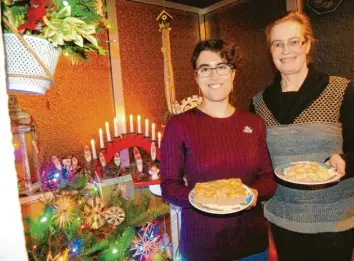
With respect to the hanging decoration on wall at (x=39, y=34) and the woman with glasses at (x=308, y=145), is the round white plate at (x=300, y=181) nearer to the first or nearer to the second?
the woman with glasses at (x=308, y=145)

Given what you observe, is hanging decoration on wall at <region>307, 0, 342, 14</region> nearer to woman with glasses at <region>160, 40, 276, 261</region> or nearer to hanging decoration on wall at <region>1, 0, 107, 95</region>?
woman with glasses at <region>160, 40, 276, 261</region>

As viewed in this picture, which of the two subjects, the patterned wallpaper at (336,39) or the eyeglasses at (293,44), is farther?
the patterned wallpaper at (336,39)

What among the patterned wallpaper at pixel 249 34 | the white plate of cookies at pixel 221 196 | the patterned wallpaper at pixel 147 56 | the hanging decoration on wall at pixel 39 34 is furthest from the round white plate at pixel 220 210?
the patterned wallpaper at pixel 249 34

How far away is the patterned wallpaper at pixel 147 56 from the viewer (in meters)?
2.92

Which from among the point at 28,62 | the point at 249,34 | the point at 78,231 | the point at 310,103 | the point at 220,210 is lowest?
the point at 78,231

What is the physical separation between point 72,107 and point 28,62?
193cm

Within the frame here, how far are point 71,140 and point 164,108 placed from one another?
1038 millimetres

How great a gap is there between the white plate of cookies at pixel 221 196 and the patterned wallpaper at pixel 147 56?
1868mm

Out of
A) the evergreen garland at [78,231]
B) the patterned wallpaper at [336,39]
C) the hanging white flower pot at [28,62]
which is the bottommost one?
the evergreen garland at [78,231]

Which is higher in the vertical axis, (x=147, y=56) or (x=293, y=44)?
(x=147, y=56)

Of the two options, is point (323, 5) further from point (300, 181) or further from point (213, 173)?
point (213, 173)

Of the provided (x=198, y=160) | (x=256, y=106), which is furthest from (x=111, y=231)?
(x=256, y=106)

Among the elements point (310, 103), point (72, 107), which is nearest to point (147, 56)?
point (72, 107)

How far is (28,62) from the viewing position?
751mm
